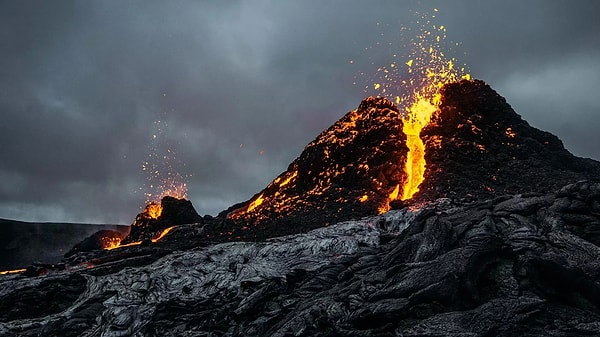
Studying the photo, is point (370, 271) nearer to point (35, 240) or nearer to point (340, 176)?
point (340, 176)

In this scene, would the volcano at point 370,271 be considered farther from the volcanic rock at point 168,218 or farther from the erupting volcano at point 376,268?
the volcanic rock at point 168,218

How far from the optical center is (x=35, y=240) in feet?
434

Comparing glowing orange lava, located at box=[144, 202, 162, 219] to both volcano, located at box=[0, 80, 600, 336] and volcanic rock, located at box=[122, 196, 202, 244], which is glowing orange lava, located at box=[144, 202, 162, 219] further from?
volcano, located at box=[0, 80, 600, 336]

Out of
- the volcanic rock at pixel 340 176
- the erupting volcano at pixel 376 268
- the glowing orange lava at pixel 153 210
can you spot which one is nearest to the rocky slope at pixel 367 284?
the erupting volcano at pixel 376 268

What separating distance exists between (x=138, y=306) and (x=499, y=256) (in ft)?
73.8

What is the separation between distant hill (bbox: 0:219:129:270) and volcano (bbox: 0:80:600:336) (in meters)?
88.0

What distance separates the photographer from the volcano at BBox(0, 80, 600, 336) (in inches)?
825

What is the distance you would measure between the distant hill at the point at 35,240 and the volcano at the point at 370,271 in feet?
289

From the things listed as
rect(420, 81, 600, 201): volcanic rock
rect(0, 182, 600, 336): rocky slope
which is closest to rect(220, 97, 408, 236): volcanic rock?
rect(420, 81, 600, 201): volcanic rock

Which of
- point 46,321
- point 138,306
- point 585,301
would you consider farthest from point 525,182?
point 46,321

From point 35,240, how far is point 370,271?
133 metres

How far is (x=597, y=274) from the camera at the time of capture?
22.2 m

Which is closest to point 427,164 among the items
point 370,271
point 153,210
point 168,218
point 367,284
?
point 370,271

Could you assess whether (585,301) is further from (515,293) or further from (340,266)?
(340,266)
